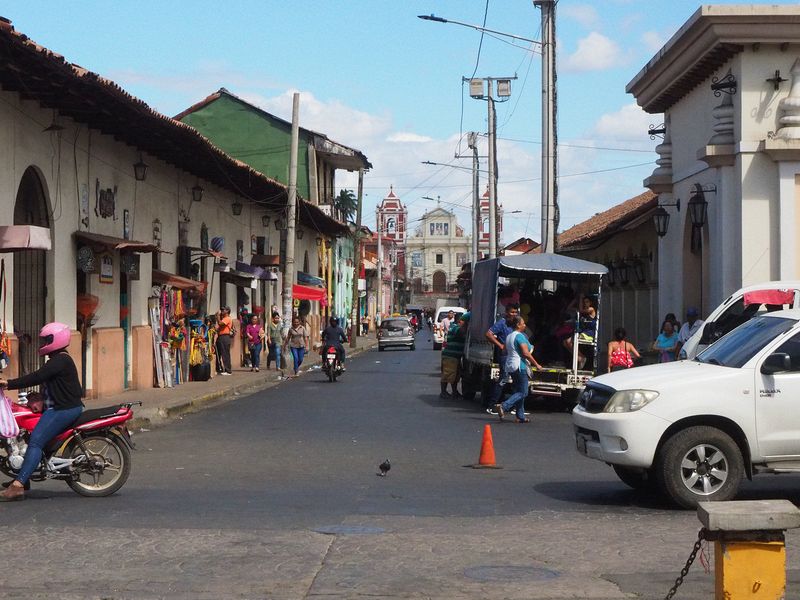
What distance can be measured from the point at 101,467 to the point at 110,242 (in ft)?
39.8

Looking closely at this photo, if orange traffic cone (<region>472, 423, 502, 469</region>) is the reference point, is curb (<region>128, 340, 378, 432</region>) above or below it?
below

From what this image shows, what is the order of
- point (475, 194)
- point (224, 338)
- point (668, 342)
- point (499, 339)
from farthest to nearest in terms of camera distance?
point (475, 194)
point (224, 338)
point (668, 342)
point (499, 339)

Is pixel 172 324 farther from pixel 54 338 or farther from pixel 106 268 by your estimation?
pixel 54 338

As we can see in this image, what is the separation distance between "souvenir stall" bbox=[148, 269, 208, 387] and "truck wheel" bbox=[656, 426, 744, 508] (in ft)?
60.5

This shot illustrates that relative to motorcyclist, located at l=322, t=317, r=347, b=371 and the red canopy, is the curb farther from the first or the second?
the red canopy

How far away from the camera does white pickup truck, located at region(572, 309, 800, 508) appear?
427 inches

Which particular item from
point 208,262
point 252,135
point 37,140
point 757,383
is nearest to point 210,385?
point 208,262

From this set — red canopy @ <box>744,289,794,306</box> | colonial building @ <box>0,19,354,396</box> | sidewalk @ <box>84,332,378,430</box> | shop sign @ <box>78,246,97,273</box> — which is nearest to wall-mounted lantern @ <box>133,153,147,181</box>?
colonial building @ <box>0,19,354,396</box>

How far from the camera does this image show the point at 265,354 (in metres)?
45.4

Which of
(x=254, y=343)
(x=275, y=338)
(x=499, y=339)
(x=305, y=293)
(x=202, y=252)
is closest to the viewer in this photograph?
(x=499, y=339)

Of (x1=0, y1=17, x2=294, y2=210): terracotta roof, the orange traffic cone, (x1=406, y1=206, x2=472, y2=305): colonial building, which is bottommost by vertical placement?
the orange traffic cone

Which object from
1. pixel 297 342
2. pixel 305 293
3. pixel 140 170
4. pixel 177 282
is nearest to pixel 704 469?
pixel 140 170

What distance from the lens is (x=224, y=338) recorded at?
110 ft

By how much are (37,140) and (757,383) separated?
44.7ft
